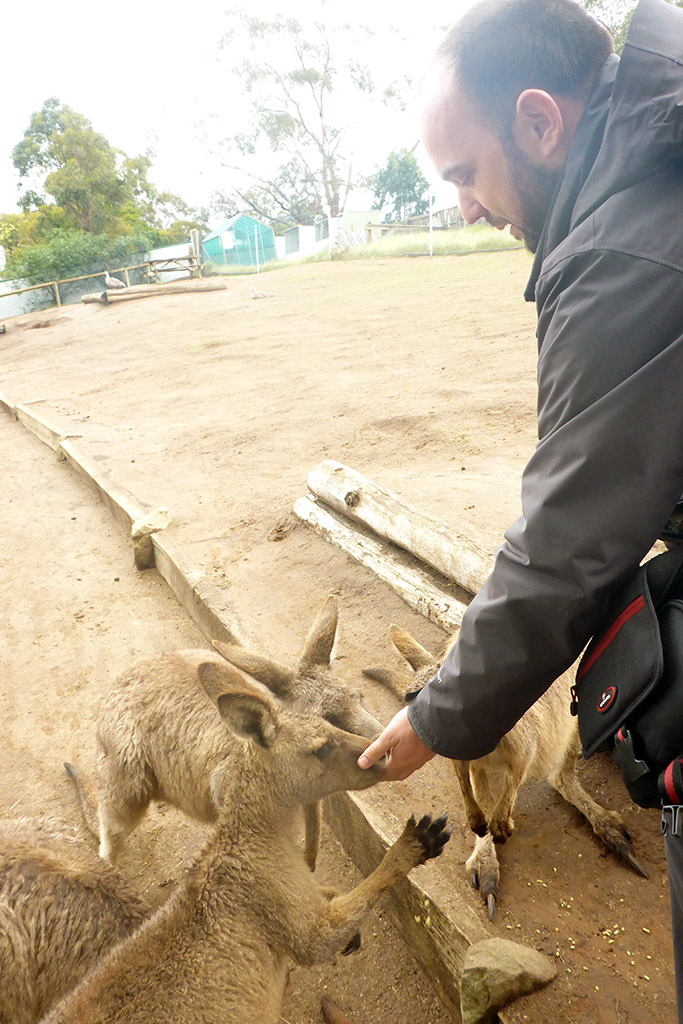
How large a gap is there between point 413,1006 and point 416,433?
17.8 feet

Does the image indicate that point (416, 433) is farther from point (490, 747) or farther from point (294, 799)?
point (490, 747)

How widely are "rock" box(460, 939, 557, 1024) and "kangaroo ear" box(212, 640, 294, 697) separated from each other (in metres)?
0.96

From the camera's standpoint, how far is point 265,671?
7.78 feet

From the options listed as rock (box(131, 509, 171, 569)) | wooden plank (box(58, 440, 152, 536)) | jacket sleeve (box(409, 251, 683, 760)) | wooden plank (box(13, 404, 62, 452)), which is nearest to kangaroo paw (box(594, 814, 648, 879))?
jacket sleeve (box(409, 251, 683, 760))

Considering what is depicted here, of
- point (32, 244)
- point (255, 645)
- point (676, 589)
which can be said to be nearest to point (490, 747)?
point (676, 589)

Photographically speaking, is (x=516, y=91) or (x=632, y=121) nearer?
(x=632, y=121)

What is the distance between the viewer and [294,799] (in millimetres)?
2404

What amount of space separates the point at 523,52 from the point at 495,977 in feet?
7.47

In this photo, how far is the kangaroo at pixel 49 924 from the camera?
2.24m


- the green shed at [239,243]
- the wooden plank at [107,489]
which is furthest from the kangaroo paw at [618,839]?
the green shed at [239,243]

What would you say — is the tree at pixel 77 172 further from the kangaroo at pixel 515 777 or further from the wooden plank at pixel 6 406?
the kangaroo at pixel 515 777

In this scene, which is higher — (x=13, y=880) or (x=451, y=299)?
(x=451, y=299)

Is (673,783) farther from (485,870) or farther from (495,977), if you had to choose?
(485,870)

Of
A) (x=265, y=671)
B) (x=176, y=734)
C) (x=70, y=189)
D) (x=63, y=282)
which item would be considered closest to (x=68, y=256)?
(x=63, y=282)
